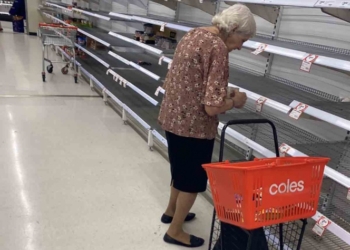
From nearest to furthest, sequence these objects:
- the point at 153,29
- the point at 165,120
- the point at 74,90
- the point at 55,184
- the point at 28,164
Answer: the point at 165,120 → the point at 55,184 → the point at 28,164 → the point at 153,29 → the point at 74,90

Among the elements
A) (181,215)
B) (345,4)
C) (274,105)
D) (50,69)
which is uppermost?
(345,4)

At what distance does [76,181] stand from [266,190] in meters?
2.03

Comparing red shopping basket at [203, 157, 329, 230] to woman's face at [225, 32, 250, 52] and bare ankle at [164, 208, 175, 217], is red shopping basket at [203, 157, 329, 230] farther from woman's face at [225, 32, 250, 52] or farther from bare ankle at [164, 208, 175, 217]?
bare ankle at [164, 208, 175, 217]

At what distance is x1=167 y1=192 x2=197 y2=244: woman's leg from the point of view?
214 cm

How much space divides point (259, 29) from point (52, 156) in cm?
240

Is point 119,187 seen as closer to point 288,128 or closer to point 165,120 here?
point 165,120

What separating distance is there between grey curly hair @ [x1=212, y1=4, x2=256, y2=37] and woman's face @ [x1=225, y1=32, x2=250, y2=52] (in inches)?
1.1

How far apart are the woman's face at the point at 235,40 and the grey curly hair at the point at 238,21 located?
28 mm

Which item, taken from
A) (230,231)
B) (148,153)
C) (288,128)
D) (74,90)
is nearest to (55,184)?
(148,153)

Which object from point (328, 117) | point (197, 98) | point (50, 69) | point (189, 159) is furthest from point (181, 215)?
point (50, 69)

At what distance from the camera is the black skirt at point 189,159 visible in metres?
2.00

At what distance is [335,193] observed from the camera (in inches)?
97.9

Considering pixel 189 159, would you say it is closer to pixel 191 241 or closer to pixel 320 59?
pixel 191 241

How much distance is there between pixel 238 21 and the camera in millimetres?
1685
